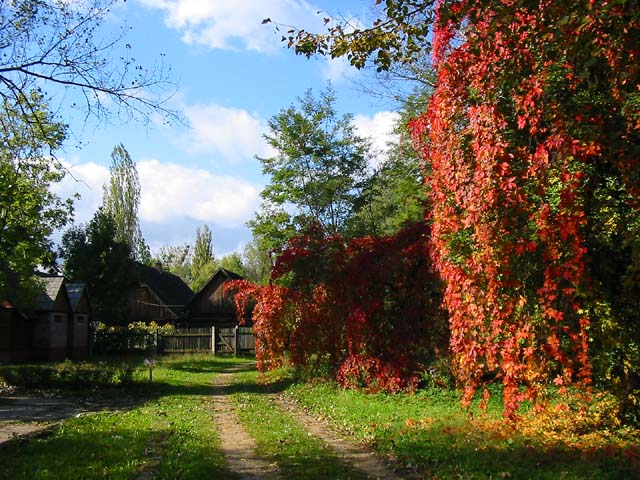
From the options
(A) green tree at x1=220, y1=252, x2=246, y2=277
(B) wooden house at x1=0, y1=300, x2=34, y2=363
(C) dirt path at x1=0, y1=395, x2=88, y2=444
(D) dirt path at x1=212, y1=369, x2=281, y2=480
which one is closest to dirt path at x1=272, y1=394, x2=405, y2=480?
(D) dirt path at x1=212, y1=369, x2=281, y2=480

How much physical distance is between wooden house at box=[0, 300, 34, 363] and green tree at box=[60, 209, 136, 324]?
37.3ft

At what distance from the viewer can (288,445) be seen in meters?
9.27

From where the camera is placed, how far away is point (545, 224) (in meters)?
7.57

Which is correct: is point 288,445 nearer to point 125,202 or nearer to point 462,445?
point 462,445

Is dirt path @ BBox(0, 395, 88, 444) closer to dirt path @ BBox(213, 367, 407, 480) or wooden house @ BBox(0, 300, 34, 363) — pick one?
dirt path @ BBox(213, 367, 407, 480)

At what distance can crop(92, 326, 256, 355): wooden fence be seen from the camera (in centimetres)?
3428

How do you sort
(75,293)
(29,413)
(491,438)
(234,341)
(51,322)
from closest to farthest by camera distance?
(491,438) → (29,413) → (51,322) → (75,293) → (234,341)

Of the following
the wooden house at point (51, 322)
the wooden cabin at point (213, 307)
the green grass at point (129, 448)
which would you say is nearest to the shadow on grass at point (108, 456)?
the green grass at point (129, 448)

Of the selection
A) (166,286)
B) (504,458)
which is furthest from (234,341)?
(504,458)

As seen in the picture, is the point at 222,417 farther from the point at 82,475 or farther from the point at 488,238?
the point at 488,238

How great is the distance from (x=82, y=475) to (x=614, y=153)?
295 inches

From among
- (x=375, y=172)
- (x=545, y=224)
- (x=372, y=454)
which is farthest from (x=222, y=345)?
(x=545, y=224)

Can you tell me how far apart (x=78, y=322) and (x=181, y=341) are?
560 centimetres

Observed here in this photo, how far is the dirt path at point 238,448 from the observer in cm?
755
